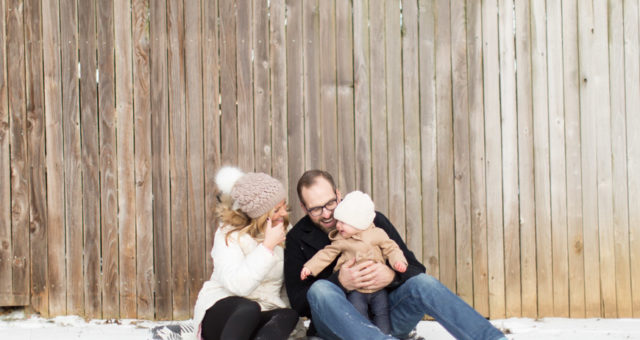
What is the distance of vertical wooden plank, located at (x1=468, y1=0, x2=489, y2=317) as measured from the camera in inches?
138

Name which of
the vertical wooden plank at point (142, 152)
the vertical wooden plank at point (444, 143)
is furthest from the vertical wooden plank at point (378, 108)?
the vertical wooden plank at point (142, 152)

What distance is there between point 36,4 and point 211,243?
5.64 ft

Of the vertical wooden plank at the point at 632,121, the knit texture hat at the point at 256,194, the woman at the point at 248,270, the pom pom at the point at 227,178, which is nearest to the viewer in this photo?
the woman at the point at 248,270

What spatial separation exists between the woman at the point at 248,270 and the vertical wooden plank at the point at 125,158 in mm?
788

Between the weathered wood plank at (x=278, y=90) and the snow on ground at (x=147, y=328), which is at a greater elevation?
the weathered wood plank at (x=278, y=90)

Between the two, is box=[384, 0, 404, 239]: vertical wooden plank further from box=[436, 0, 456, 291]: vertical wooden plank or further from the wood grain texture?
the wood grain texture

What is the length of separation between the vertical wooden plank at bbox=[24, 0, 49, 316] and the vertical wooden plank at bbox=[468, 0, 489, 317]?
2488mm

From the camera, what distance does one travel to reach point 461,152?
351cm

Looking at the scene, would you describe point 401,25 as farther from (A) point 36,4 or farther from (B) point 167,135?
(A) point 36,4

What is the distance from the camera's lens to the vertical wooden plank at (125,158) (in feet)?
11.5

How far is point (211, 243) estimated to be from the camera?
3555 millimetres

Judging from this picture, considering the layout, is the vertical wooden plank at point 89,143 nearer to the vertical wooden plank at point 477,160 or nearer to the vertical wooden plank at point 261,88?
the vertical wooden plank at point 261,88

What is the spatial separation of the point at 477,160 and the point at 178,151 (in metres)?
1.74

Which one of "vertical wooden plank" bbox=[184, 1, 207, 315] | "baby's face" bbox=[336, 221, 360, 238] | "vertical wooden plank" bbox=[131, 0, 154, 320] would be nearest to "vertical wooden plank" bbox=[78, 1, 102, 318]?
"vertical wooden plank" bbox=[131, 0, 154, 320]
